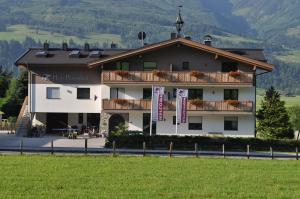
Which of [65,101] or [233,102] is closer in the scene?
[233,102]

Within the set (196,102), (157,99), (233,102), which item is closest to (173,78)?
(196,102)

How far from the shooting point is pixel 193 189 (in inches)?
915

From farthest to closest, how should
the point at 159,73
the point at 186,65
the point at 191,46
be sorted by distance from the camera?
1. the point at 186,65
2. the point at 191,46
3. the point at 159,73

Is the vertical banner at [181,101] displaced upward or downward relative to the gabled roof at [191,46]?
downward

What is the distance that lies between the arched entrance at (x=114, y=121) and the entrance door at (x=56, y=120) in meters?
5.29

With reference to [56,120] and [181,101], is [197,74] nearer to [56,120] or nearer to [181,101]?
[181,101]

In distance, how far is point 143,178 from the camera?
1032 inches

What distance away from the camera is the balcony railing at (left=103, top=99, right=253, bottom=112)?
56594mm

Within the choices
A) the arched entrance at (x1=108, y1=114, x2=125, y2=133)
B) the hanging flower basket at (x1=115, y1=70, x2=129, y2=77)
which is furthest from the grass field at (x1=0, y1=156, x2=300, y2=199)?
the arched entrance at (x1=108, y1=114, x2=125, y2=133)

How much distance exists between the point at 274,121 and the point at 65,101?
57.9 ft

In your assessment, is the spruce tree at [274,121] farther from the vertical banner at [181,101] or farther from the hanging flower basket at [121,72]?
the hanging flower basket at [121,72]

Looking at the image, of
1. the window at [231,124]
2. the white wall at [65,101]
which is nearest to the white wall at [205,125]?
the window at [231,124]

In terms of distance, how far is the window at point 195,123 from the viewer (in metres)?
57.9

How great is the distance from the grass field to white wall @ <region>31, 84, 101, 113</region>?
23.9 m
